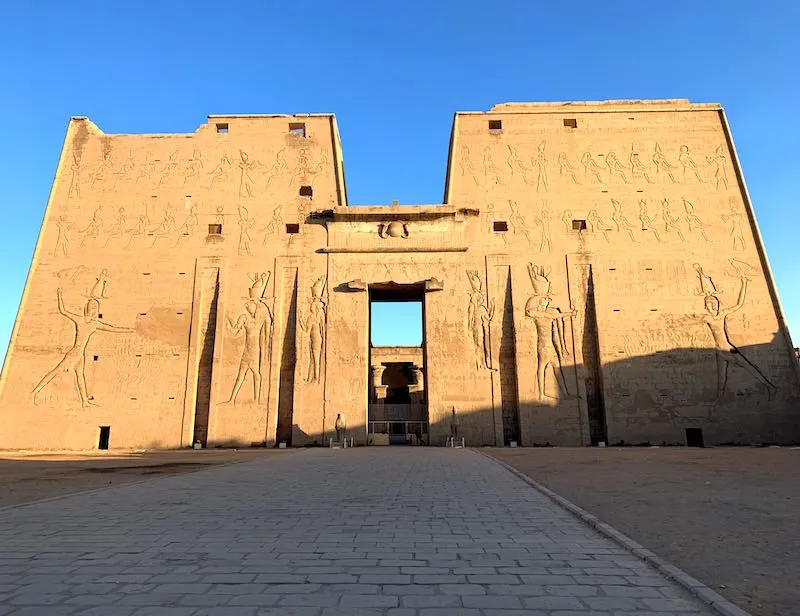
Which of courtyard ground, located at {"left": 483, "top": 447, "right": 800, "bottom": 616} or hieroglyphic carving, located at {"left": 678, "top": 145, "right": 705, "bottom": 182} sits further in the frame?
hieroglyphic carving, located at {"left": 678, "top": 145, "right": 705, "bottom": 182}

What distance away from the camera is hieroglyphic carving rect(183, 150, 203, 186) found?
22.3m

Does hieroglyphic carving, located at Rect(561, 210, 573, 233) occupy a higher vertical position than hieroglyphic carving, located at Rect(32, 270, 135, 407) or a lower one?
higher

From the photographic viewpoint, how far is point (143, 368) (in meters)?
19.7

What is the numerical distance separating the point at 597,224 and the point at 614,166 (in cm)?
301

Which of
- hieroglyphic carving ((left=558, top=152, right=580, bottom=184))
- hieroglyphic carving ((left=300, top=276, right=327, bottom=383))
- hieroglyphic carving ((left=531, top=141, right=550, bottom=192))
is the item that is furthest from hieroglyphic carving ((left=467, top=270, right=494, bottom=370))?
hieroglyphic carving ((left=558, top=152, right=580, bottom=184))

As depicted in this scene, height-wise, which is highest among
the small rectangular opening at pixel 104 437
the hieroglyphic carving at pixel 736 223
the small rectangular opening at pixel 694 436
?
the hieroglyphic carving at pixel 736 223

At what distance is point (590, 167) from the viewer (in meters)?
22.2

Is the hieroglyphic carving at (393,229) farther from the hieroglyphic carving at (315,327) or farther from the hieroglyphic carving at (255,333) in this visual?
the hieroglyphic carving at (255,333)

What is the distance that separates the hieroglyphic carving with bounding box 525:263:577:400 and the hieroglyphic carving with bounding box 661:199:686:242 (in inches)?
220

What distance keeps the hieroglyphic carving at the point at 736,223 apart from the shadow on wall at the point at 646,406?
417 centimetres

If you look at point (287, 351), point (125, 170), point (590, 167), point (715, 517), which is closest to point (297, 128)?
point (125, 170)

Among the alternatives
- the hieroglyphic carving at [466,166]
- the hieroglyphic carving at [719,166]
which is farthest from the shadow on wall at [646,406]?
the hieroglyphic carving at [466,166]

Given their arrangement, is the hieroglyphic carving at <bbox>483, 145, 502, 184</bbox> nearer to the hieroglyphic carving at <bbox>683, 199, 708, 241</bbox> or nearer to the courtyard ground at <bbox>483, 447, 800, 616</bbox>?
the hieroglyphic carving at <bbox>683, 199, 708, 241</bbox>

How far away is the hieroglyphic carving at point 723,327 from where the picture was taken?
63.3 feet
